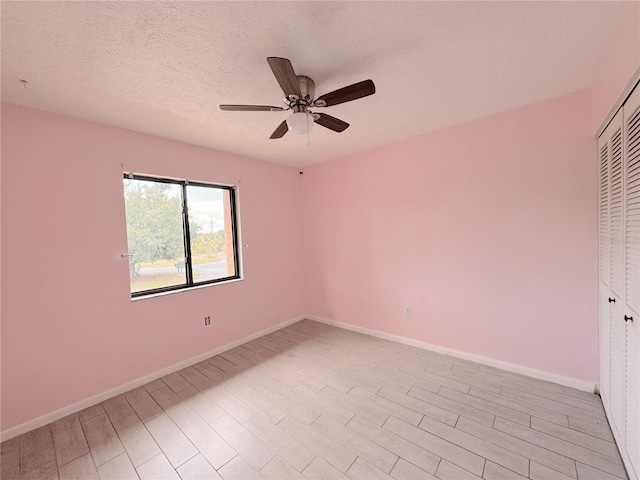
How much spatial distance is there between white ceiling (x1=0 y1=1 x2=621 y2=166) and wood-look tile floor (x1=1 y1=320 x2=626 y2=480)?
2.48m

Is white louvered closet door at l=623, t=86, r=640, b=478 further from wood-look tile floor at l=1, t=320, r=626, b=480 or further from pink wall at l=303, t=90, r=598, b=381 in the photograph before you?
pink wall at l=303, t=90, r=598, b=381

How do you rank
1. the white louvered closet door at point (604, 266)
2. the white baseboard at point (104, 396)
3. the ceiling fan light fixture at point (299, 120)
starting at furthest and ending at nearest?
the white baseboard at point (104, 396) → the white louvered closet door at point (604, 266) → the ceiling fan light fixture at point (299, 120)

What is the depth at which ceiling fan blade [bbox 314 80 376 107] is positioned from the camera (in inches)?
58.3

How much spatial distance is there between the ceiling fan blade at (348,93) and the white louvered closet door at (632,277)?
4.21ft

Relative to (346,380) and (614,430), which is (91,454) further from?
(614,430)

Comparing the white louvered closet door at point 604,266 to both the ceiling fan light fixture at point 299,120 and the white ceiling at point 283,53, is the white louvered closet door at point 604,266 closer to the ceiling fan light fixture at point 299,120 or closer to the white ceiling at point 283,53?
the white ceiling at point 283,53

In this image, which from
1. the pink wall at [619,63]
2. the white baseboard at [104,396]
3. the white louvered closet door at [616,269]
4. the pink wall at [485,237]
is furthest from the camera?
the pink wall at [485,237]

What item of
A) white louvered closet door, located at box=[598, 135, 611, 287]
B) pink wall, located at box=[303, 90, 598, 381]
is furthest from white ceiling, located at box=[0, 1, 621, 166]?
white louvered closet door, located at box=[598, 135, 611, 287]

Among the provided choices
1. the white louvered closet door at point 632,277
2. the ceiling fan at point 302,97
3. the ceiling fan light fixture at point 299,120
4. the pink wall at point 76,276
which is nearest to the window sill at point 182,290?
the pink wall at point 76,276

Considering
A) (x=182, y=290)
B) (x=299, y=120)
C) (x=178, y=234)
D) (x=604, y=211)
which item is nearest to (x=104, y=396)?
(x=182, y=290)

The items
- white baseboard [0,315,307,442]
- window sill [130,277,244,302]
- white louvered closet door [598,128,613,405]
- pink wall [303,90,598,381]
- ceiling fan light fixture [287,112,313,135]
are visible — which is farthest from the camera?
window sill [130,277,244,302]

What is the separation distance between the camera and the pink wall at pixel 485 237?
7.07 feet

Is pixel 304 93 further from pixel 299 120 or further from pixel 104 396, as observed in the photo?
pixel 104 396

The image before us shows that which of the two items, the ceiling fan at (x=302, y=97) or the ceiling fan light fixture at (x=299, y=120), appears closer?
the ceiling fan at (x=302, y=97)
